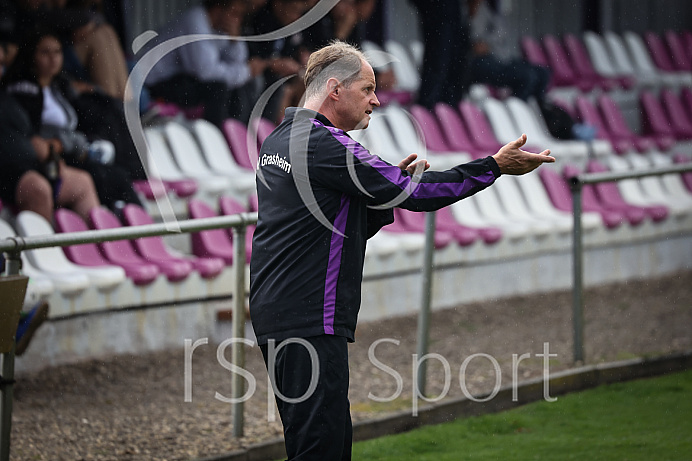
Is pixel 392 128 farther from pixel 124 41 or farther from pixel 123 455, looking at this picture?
pixel 123 455

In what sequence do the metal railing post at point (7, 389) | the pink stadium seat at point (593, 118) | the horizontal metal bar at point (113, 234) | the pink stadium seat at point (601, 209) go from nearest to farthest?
the horizontal metal bar at point (113, 234) < the metal railing post at point (7, 389) < the pink stadium seat at point (601, 209) < the pink stadium seat at point (593, 118)

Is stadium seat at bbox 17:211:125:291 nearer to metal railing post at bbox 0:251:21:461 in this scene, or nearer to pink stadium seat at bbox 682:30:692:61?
metal railing post at bbox 0:251:21:461

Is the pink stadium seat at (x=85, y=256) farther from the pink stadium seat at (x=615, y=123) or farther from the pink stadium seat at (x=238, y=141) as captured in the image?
the pink stadium seat at (x=615, y=123)

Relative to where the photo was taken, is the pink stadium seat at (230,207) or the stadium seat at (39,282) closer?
the stadium seat at (39,282)

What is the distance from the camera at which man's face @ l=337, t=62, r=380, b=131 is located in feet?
12.5

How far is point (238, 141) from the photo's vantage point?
360 inches

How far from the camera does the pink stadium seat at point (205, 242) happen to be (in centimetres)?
773

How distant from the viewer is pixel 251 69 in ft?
30.6

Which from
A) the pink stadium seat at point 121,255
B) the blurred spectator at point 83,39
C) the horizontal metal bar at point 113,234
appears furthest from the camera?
the blurred spectator at point 83,39

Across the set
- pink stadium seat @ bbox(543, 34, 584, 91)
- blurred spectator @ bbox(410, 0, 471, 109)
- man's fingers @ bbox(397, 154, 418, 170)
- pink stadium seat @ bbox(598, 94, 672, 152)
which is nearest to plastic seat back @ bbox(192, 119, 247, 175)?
blurred spectator @ bbox(410, 0, 471, 109)

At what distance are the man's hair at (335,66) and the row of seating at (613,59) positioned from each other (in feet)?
32.9

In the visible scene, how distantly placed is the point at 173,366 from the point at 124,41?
4318 mm

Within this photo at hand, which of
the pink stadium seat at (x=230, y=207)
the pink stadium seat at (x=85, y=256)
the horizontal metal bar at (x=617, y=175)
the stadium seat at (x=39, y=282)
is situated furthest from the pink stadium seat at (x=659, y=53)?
the stadium seat at (x=39, y=282)

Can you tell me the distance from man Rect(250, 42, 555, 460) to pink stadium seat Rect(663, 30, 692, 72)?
41.3 feet
